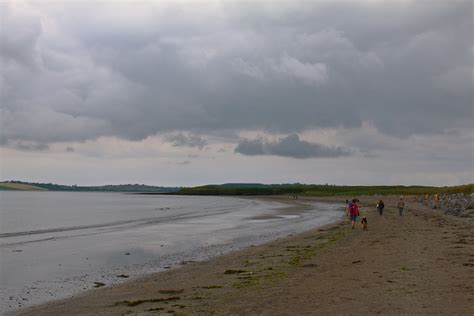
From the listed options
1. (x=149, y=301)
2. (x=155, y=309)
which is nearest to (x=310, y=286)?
(x=155, y=309)

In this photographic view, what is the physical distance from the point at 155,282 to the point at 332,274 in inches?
237

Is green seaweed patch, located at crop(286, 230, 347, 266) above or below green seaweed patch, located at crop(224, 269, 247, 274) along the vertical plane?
above

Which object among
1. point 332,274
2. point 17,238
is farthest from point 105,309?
point 17,238

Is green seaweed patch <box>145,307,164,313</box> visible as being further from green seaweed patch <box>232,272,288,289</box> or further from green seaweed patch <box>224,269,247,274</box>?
green seaweed patch <box>224,269,247,274</box>

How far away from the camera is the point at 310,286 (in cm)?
1258

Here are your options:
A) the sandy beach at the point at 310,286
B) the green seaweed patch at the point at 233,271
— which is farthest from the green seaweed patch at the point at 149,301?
the green seaweed patch at the point at 233,271

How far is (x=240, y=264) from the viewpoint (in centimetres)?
1886

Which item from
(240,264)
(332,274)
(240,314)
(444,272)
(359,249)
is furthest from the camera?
(359,249)

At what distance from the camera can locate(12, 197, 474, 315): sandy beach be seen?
10180 mm

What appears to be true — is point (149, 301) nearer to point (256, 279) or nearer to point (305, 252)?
point (256, 279)

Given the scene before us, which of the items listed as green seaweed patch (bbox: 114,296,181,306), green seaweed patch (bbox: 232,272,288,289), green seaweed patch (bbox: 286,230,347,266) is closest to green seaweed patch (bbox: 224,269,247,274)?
green seaweed patch (bbox: 232,272,288,289)

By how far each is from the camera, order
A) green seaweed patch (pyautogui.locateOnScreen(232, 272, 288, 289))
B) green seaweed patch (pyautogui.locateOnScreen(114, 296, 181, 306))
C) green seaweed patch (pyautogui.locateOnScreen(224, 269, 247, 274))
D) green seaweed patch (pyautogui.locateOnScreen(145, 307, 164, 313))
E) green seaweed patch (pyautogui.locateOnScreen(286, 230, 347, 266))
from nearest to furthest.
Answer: green seaweed patch (pyautogui.locateOnScreen(145, 307, 164, 313)) → green seaweed patch (pyautogui.locateOnScreen(114, 296, 181, 306)) → green seaweed patch (pyautogui.locateOnScreen(232, 272, 288, 289)) → green seaweed patch (pyautogui.locateOnScreen(224, 269, 247, 274)) → green seaweed patch (pyautogui.locateOnScreen(286, 230, 347, 266))

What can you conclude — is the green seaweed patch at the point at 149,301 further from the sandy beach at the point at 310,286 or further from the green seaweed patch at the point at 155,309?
the green seaweed patch at the point at 155,309

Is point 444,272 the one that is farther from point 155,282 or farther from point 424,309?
point 155,282
